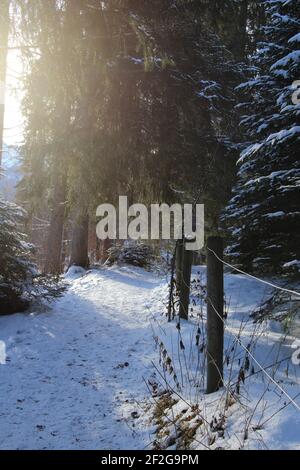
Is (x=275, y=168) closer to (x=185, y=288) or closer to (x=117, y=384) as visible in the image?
(x=185, y=288)

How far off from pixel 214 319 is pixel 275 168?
3018 mm

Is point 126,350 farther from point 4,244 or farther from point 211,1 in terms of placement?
point 211,1

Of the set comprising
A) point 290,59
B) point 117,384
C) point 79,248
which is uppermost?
point 290,59

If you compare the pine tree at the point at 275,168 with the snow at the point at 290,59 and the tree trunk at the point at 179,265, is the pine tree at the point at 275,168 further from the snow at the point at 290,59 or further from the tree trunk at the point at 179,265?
the tree trunk at the point at 179,265

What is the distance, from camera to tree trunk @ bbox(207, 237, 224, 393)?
169 inches

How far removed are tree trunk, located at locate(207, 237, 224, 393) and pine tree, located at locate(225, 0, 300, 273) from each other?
150cm

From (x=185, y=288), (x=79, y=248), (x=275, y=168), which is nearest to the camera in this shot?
(x=275, y=168)

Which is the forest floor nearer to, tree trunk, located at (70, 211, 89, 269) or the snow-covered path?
the snow-covered path

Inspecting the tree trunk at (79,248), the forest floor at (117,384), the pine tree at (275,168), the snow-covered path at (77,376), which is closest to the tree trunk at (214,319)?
the forest floor at (117,384)

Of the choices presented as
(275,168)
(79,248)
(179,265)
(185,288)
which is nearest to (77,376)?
(185,288)

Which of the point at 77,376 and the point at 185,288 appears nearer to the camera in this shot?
the point at 77,376

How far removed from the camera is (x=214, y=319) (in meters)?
4.37

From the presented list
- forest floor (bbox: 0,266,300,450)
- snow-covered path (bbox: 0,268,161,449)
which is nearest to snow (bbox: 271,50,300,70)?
forest floor (bbox: 0,266,300,450)
